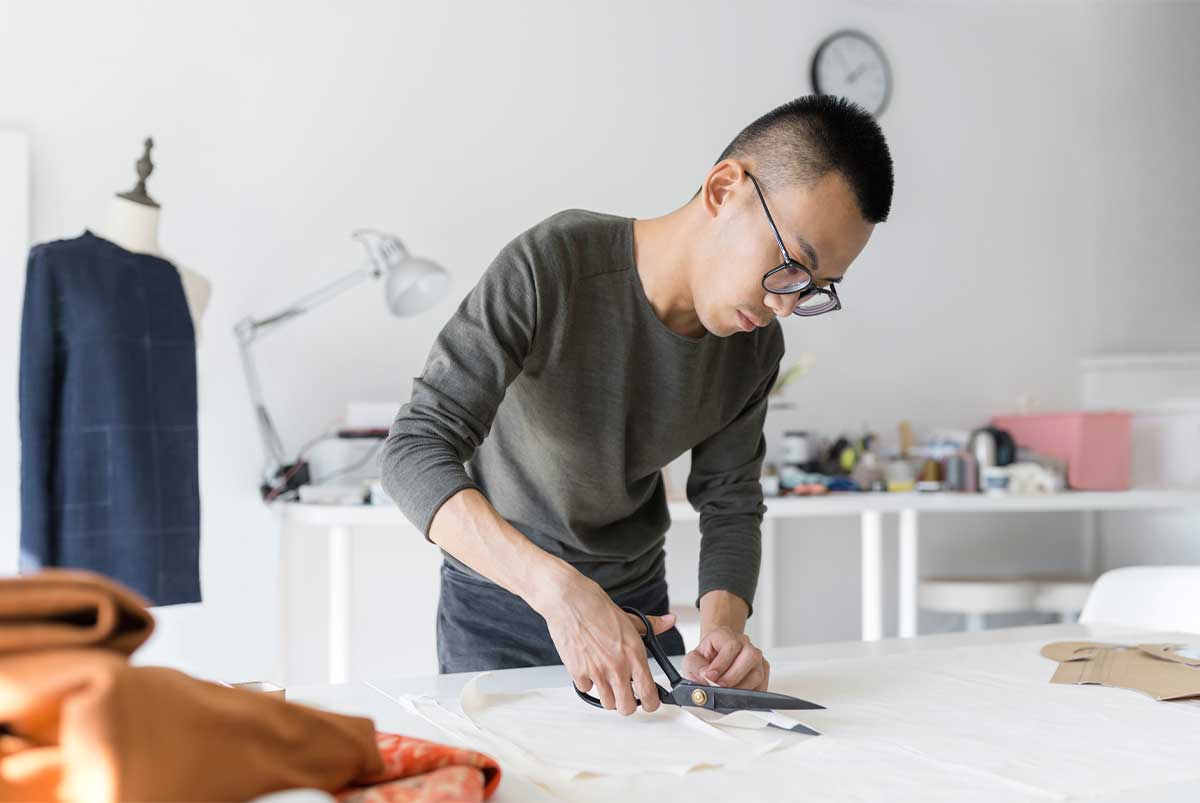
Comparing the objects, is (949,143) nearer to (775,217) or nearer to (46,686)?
(775,217)

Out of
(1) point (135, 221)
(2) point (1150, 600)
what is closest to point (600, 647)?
(2) point (1150, 600)

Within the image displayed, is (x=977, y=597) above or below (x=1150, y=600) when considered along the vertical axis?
below

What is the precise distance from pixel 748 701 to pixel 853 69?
3.16m

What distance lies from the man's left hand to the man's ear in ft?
1.56

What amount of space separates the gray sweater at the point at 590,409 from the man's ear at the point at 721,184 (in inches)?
4.9

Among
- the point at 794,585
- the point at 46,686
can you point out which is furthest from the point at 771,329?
the point at 794,585

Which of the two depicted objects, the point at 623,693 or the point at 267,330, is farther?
the point at 267,330

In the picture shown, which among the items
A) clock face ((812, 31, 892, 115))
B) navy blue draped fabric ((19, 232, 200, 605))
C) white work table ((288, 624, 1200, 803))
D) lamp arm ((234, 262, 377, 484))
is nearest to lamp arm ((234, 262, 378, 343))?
lamp arm ((234, 262, 377, 484))

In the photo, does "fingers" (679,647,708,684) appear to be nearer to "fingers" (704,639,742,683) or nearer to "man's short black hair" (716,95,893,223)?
"fingers" (704,639,742,683)

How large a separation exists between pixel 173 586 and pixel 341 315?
1101 mm

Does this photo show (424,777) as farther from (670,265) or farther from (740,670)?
(670,265)

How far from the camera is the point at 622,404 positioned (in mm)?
1349

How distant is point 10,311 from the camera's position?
9.18ft

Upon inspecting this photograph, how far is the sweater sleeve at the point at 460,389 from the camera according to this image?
43.6 inches
